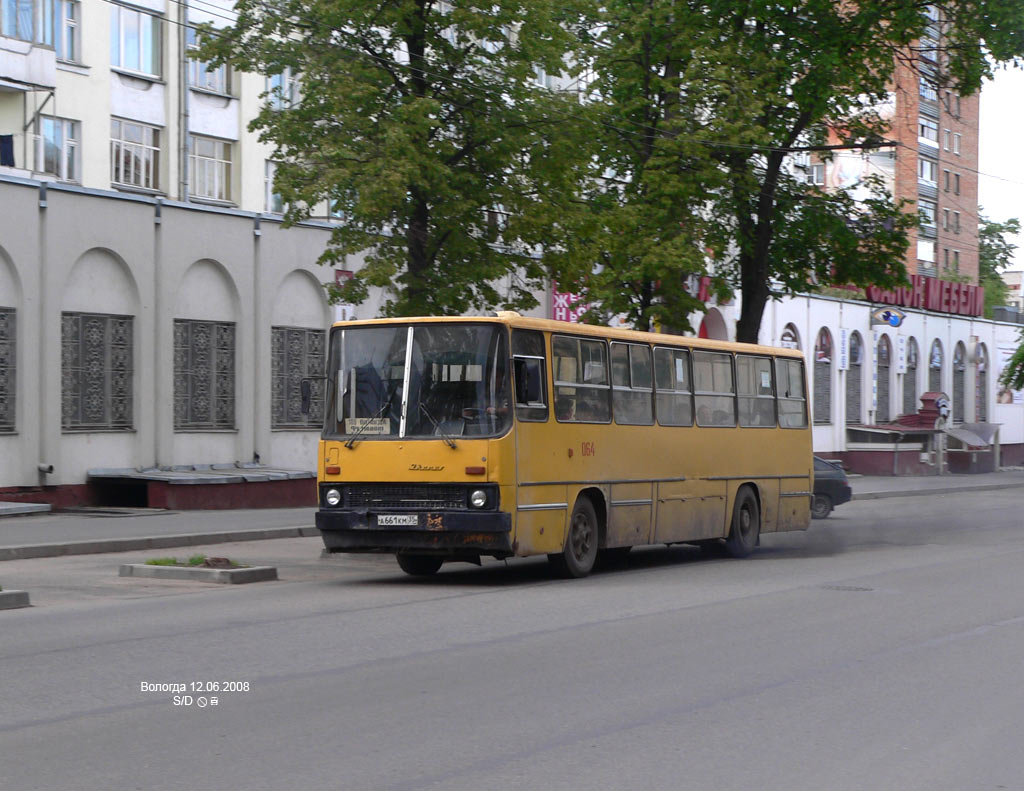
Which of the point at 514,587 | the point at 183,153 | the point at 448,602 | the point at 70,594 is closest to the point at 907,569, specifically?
the point at 514,587

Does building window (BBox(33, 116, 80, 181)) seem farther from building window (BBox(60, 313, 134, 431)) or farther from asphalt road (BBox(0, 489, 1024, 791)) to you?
asphalt road (BBox(0, 489, 1024, 791))

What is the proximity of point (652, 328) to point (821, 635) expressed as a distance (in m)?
16.2

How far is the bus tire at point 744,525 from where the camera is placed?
20484 mm

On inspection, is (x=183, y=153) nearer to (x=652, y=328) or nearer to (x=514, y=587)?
(x=652, y=328)

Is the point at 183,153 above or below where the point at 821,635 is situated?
above

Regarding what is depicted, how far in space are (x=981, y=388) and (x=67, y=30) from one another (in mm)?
47381

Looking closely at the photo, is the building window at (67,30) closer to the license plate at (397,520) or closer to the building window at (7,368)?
the building window at (7,368)

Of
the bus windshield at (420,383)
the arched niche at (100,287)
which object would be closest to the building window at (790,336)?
the arched niche at (100,287)

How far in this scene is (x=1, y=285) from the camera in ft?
86.0

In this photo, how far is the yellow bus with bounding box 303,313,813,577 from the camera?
15133mm

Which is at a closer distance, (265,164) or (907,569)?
(907,569)

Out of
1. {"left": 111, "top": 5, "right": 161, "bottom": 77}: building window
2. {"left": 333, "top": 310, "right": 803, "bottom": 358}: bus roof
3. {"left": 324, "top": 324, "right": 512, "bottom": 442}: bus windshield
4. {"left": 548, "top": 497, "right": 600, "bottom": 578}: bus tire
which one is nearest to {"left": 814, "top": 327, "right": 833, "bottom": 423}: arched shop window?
{"left": 111, "top": 5, "right": 161, "bottom": 77}: building window

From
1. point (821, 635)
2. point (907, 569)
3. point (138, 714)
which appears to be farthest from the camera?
point (907, 569)

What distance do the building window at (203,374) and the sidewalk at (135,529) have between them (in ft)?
9.78
